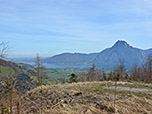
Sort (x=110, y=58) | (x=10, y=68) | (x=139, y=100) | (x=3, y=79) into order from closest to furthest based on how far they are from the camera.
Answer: (x=3, y=79) → (x=10, y=68) → (x=139, y=100) → (x=110, y=58)

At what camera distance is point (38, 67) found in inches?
148

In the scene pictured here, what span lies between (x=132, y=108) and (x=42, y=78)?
9.36 ft

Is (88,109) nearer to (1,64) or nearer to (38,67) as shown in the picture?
(38,67)

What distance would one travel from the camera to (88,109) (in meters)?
4.82

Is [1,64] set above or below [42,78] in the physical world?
above

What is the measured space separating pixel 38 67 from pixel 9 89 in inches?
30.0

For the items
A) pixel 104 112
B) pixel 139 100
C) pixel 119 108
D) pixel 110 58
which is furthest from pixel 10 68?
pixel 110 58

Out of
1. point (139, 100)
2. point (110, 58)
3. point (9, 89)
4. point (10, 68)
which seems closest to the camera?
point (9, 89)

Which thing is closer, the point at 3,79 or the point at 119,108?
the point at 3,79

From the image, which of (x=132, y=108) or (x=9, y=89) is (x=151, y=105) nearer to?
(x=132, y=108)

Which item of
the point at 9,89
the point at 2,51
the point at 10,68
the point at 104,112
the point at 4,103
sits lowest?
the point at 104,112

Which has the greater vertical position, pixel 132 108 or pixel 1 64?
pixel 1 64

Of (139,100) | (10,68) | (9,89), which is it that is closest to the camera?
(9,89)

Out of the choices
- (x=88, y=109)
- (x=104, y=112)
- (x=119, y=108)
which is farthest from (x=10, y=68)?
(x=119, y=108)
